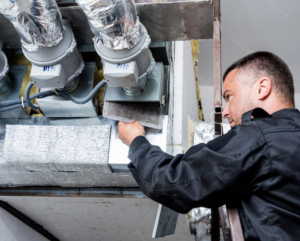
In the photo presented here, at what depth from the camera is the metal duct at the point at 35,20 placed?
0.89 meters

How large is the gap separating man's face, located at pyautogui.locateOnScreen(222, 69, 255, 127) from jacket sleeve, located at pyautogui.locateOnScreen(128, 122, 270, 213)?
157 millimetres

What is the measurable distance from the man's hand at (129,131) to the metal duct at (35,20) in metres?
0.35

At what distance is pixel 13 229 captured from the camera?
5.03 ft

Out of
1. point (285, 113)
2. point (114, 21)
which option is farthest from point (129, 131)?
point (285, 113)

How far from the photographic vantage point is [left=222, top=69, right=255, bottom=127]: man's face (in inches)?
37.0

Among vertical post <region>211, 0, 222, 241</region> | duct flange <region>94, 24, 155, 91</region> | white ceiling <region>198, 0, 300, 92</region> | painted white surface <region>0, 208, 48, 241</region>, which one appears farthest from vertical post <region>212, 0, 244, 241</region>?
white ceiling <region>198, 0, 300, 92</region>

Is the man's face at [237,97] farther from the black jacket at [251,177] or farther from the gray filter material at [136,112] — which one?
the gray filter material at [136,112]

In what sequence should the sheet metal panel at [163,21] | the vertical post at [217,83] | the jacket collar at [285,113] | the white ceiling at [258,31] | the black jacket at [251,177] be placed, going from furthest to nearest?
the white ceiling at [258,31] < the sheet metal panel at [163,21] < the vertical post at [217,83] < the jacket collar at [285,113] < the black jacket at [251,177]

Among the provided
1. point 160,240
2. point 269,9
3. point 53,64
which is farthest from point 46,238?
point 269,9

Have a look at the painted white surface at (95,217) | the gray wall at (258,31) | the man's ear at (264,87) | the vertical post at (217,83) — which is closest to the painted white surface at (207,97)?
the gray wall at (258,31)

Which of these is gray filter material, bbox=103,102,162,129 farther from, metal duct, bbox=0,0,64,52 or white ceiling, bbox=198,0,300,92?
white ceiling, bbox=198,0,300,92

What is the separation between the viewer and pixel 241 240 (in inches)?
29.1

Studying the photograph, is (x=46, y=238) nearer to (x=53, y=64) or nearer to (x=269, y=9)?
(x=53, y=64)

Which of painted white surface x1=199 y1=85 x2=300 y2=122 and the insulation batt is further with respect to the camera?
painted white surface x1=199 y1=85 x2=300 y2=122
